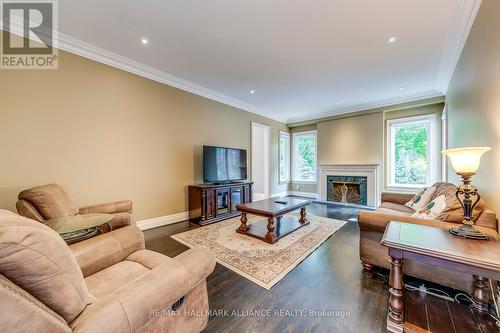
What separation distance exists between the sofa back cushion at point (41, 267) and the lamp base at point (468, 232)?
2403 mm

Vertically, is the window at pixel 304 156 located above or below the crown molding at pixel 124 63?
below

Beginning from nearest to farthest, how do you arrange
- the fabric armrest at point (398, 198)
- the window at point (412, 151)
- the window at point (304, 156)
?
the fabric armrest at point (398, 198) < the window at point (412, 151) < the window at point (304, 156)

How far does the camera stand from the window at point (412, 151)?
15.6 feet

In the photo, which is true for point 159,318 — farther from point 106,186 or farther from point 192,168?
point 192,168

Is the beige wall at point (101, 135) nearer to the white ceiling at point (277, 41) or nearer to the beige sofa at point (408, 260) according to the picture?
the white ceiling at point (277, 41)

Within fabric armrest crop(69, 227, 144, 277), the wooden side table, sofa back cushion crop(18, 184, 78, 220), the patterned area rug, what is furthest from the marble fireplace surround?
sofa back cushion crop(18, 184, 78, 220)

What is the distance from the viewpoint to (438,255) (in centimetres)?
130

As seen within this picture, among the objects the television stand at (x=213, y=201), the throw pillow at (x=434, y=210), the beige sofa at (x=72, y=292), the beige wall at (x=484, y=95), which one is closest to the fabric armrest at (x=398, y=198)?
the beige wall at (x=484, y=95)

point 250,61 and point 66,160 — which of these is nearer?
point 66,160

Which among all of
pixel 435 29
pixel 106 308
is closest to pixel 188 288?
pixel 106 308

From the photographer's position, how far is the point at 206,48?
9.76 ft

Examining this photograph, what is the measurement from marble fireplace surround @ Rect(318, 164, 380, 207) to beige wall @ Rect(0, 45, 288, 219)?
370cm

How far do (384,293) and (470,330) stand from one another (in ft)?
1.76

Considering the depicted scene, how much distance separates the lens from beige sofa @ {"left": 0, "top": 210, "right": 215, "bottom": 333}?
2.03 ft
